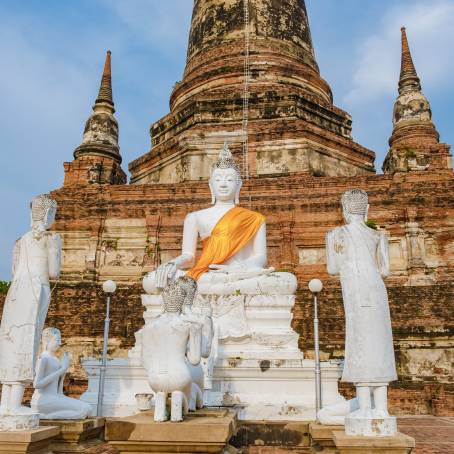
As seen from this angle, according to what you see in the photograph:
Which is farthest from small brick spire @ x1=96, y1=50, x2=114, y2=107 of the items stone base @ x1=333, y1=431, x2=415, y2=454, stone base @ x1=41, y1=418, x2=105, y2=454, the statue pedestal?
stone base @ x1=333, y1=431, x2=415, y2=454

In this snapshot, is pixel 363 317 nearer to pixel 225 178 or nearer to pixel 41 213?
pixel 41 213

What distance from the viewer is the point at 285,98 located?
64.1ft

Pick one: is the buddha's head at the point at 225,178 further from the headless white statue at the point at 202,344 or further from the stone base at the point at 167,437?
the stone base at the point at 167,437

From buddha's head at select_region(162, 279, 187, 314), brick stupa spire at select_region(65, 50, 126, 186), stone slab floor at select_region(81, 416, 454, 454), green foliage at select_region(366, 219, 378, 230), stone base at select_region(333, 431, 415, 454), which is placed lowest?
stone slab floor at select_region(81, 416, 454, 454)

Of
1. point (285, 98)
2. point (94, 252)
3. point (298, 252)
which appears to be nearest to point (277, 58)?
point (285, 98)

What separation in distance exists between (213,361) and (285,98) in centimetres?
1395

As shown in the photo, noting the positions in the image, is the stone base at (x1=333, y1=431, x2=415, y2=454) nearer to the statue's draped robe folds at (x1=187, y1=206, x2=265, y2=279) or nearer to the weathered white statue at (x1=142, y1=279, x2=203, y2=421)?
the weathered white statue at (x1=142, y1=279, x2=203, y2=421)

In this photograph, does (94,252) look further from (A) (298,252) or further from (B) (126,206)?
(A) (298,252)

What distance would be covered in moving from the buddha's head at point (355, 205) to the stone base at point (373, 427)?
6.50 ft

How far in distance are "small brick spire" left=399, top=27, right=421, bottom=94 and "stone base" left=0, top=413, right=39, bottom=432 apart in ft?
61.3

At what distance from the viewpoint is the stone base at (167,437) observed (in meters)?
4.28

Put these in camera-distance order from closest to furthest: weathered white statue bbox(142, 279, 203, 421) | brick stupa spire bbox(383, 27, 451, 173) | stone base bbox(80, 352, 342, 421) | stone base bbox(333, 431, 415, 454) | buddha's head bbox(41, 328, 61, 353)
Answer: stone base bbox(333, 431, 415, 454) → weathered white statue bbox(142, 279, 203, 421) → buddha's head bbox(41, 328, 61, 353) → stone base bbox(80, 352, 342, 421) → brick stupa spire bbox(383, 27, 451, 173)

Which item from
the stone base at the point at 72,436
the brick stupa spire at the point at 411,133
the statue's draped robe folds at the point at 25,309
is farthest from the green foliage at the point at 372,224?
the statue's draped robe folds at the point at 25,309

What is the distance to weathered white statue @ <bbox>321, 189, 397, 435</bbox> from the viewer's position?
4841 millimetres
